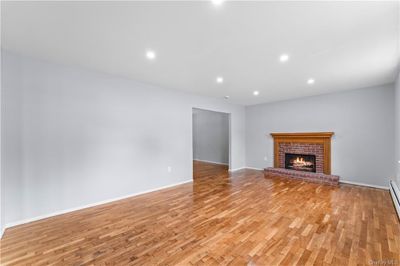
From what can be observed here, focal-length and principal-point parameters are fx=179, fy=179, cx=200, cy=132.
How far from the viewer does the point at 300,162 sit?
18.7 feet

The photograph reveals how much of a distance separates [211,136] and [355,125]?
5.27 meters

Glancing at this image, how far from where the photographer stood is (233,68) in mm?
3227

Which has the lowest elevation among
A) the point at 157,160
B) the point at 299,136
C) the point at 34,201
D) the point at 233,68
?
the point at 34,201

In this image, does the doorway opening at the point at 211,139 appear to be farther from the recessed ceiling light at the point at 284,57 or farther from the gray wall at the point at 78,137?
the recessed ceiling light at the point at 284,57

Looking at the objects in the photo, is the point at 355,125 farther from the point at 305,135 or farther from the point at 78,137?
the point at 78,137

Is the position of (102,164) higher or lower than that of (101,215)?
higher

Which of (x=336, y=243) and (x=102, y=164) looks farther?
(x=102, y=164)

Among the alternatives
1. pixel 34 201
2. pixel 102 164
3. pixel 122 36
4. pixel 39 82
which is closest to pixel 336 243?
pixel 122 36

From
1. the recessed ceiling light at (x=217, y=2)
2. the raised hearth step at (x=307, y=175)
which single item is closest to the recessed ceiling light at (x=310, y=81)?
the raised hearth step at (x=307, y=175)

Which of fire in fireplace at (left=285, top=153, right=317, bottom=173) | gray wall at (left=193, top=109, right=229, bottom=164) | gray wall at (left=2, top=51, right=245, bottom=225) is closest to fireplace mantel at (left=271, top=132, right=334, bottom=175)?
fire in fireplace at (left=285, top=153, right=317, bottom=173)

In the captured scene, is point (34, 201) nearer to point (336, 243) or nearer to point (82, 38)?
point (82, 38)

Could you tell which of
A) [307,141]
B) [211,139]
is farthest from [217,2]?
[211,139]

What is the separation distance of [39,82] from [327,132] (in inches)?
257

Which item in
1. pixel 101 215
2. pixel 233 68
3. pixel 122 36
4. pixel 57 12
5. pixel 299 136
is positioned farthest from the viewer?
pixel 299 136
